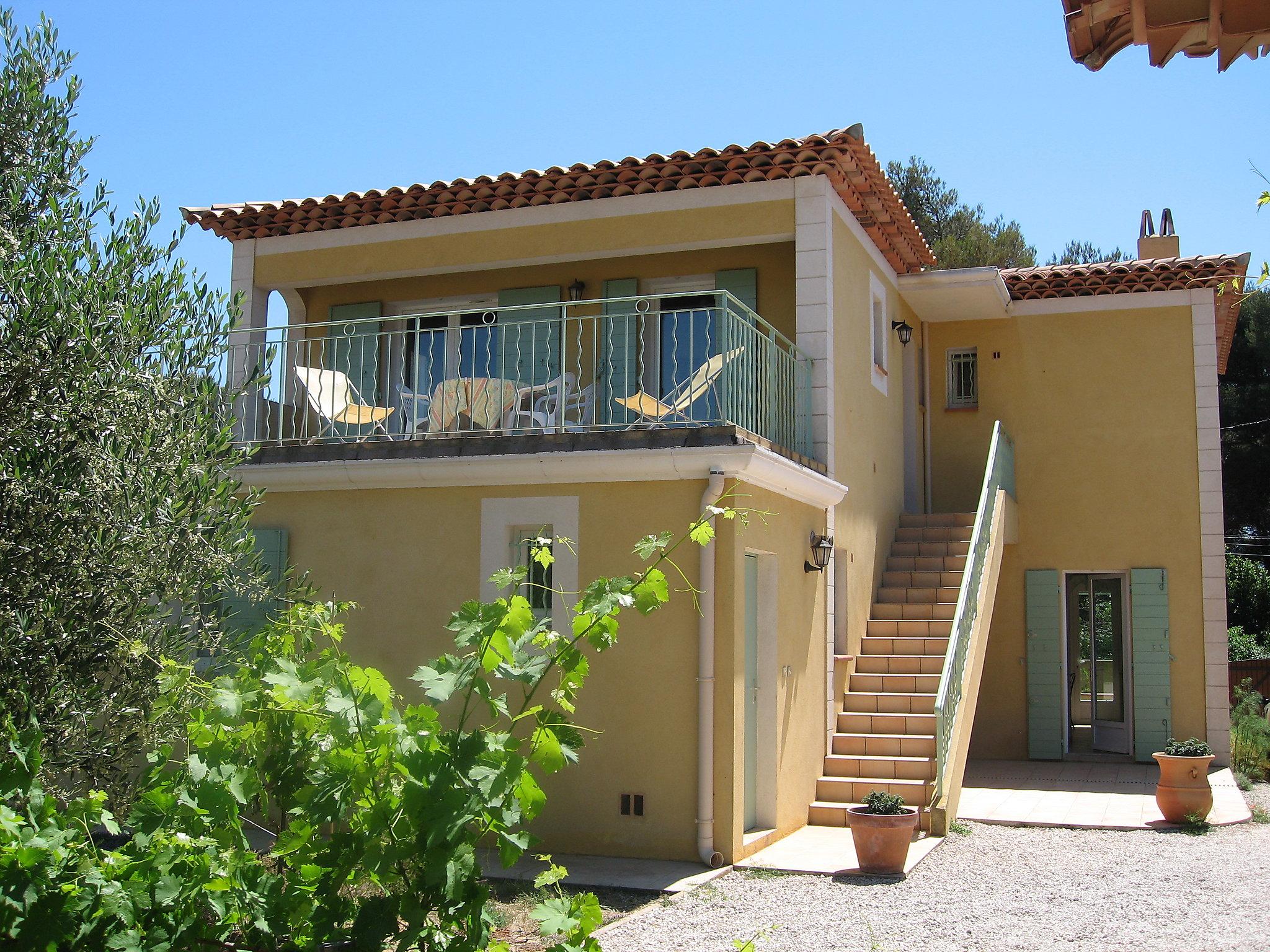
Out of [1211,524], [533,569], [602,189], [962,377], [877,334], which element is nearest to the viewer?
[533,569]

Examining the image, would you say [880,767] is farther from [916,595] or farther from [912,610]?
[916,595]

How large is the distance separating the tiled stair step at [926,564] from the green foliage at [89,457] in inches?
350

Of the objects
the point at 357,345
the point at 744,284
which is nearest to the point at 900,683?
the point at 744,284

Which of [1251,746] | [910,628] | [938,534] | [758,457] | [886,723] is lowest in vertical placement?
[1251,746]

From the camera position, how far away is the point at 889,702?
11195mm

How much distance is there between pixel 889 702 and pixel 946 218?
60.3ft

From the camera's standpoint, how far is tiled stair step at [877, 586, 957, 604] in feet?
40.7

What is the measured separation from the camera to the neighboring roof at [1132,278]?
14109mm

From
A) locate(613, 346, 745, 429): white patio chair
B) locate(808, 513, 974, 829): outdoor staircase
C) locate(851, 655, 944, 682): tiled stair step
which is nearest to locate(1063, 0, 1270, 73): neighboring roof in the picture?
locate(613, 346, 745, 429): white patio chair

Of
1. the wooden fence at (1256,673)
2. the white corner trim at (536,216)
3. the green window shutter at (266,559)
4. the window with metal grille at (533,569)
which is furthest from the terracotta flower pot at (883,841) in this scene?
the wooden fence at (1256,673)

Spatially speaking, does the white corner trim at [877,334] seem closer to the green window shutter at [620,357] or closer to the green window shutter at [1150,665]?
the green window shutter at [620,357]

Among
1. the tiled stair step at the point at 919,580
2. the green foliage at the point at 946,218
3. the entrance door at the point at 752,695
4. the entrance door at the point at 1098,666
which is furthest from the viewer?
the green foliage at the point at 946,218

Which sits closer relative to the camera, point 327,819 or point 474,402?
point 327,819

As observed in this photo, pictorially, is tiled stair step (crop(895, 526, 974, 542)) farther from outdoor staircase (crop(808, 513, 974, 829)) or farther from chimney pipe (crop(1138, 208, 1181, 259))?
chimney pipe (crop(1138, 208, 1181, 259))
